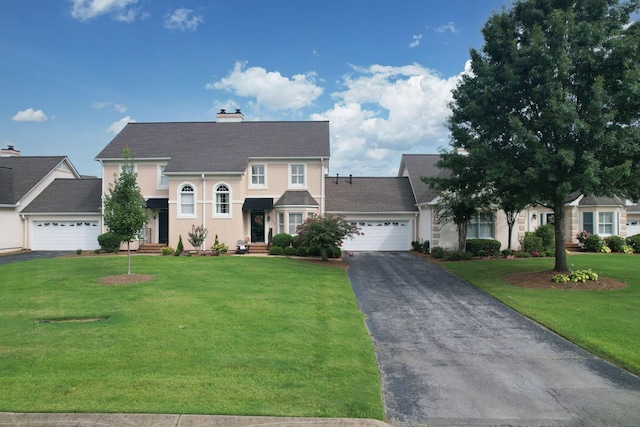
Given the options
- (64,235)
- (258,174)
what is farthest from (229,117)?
(64,235)

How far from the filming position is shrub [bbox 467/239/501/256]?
23.5 meters

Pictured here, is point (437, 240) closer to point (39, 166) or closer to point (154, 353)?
point (154, 353)

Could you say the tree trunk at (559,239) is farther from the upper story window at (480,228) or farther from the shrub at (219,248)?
the shrub at (219,248)

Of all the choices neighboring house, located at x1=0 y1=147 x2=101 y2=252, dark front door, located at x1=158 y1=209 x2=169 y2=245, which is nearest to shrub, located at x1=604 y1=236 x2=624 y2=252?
dark front door, located at x1=158 y1=209 x2=169 y2=245

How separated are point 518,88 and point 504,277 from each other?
706cm

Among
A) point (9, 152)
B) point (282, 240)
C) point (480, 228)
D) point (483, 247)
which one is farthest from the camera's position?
point (9, 152)

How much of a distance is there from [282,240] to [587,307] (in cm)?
1606

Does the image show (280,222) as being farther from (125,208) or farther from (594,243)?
(594,243)

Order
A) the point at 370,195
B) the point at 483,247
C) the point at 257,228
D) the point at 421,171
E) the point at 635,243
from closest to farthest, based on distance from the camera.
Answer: the point at 483,247 → the point at 635,243 → the point at 257,228 → the point at 370,195 → the point at 421,171

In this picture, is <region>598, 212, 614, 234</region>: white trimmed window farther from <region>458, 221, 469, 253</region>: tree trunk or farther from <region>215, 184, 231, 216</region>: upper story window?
<region>215, 184, 231, 216</region>: upper story window

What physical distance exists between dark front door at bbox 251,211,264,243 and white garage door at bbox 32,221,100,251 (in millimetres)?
10709

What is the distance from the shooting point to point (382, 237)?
95.0ft

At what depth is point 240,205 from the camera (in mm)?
25797

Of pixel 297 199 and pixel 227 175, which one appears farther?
pixel 297 199
